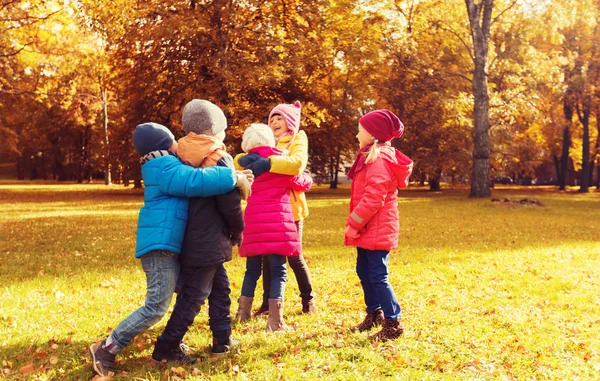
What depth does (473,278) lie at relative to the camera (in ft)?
26.7

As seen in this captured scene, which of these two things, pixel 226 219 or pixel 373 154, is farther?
pixel 373 154

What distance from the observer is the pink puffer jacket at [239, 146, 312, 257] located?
5277mm

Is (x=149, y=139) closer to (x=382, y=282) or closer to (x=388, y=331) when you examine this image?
(x=382, y=282)

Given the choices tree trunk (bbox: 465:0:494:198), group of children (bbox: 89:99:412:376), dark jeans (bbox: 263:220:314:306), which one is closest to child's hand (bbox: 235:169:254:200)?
group of children (bbox: 89:99:412:376)

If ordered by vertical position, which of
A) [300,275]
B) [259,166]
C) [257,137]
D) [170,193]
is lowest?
[300,275]

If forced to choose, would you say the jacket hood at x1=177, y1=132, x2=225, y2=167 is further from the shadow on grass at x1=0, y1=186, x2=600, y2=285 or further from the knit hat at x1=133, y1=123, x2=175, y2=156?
the shadow on grass at x1=0, y1=186, x2=600, y2=285

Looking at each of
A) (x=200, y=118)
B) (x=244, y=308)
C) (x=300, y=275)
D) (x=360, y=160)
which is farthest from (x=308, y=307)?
(x=200, y=118)

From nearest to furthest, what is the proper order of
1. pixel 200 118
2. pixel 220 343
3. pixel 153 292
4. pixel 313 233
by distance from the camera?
1. pixel 153 292
2. pixel 200 118
3. pixel 220 343
4. pixel 313 233

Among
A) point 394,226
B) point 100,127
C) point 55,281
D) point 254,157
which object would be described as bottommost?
point 55,281

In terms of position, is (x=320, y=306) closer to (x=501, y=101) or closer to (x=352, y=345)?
(x=352, y=345)

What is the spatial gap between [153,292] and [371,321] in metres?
2.29

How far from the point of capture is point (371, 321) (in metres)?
5.49

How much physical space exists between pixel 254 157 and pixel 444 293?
3500mm

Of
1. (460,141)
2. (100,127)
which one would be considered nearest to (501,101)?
(460,141)
